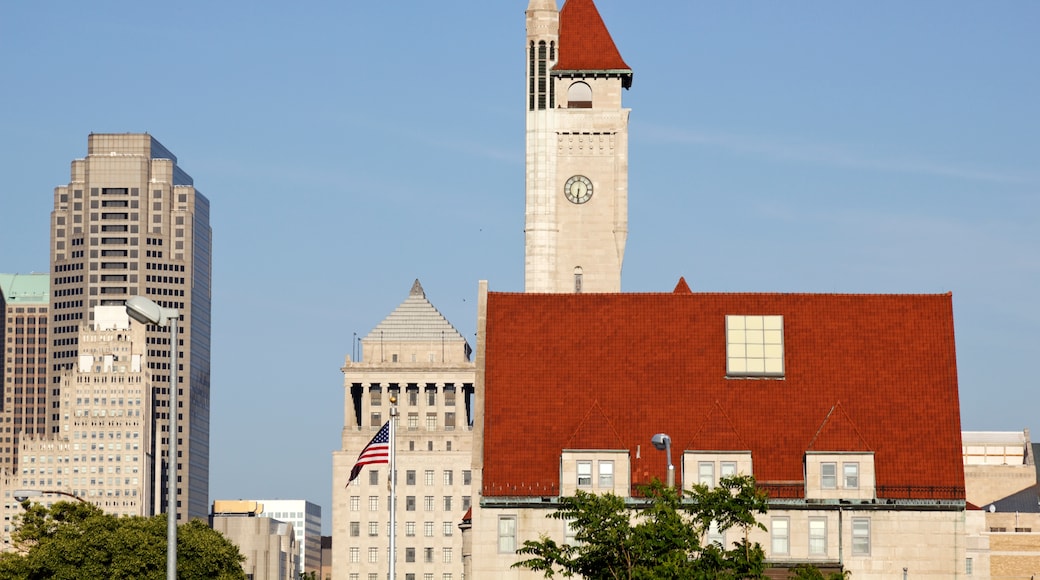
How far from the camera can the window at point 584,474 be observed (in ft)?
277

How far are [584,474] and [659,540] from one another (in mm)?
20020

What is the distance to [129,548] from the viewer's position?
4301 inches

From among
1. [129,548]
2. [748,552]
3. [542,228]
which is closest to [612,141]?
[542,228]

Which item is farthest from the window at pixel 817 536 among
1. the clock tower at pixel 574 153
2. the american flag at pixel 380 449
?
the clock tower at pixel 574 153

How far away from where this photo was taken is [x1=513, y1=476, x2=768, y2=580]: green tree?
210 ft

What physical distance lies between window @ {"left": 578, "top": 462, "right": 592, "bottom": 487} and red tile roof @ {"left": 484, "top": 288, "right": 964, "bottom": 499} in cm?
80

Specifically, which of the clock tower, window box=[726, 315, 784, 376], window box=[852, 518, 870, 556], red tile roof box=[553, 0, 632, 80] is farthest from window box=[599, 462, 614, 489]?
red tile roof box=[553, 0, 632, 80]

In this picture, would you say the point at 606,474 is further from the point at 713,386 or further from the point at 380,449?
the point at 380,449

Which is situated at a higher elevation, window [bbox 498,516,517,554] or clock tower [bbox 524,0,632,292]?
clock tower [bbox 524,0,632,292]

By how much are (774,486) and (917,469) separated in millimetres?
6179

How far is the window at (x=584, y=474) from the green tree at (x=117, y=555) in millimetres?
31317

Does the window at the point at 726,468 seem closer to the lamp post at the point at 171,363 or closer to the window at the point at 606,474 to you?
the window at the point at 606,474

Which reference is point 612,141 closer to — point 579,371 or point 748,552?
point 579,371

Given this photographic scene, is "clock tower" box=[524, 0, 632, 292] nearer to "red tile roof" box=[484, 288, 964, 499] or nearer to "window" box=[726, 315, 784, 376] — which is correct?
"red tile roof" box=[484, 288, 964, 499]
